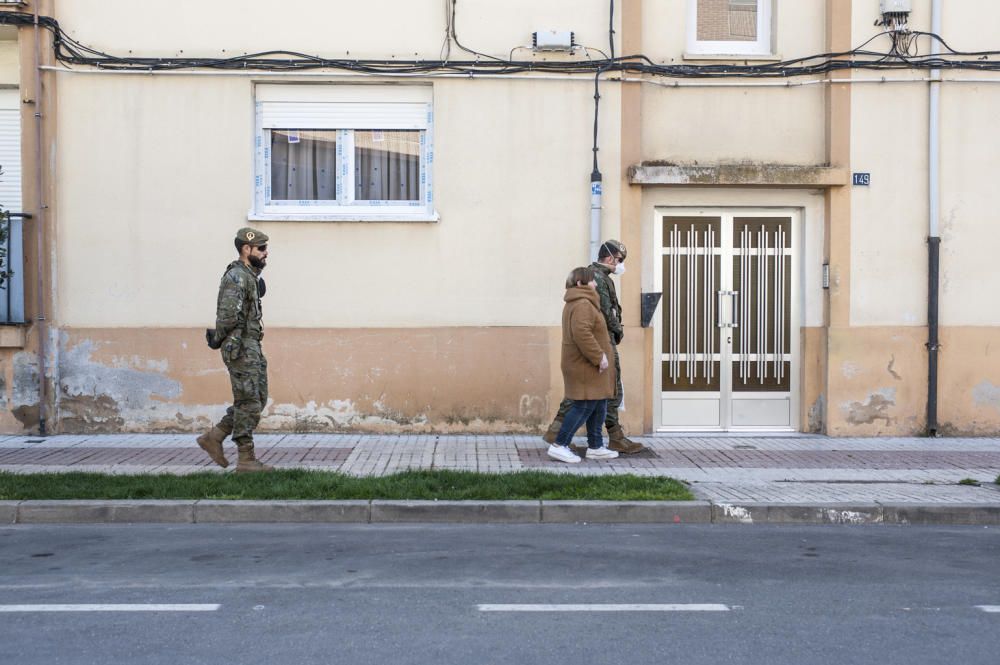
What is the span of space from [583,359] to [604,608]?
427 centimetres

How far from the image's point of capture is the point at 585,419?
9375mm

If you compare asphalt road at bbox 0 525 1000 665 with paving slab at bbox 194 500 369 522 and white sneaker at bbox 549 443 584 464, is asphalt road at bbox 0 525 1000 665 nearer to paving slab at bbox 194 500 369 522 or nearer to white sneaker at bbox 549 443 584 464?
paving slab at bbox 194 500 369 522

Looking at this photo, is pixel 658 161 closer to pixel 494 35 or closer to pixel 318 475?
pixel 494 35

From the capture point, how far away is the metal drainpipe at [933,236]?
37.1 ft

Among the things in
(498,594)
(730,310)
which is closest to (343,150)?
(730,310)

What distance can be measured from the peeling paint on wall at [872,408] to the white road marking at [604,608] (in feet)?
22.6

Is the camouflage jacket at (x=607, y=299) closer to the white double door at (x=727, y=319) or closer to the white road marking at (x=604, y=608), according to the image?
the white double door at (x=727, y=319)

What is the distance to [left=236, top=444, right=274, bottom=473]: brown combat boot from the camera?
854cm

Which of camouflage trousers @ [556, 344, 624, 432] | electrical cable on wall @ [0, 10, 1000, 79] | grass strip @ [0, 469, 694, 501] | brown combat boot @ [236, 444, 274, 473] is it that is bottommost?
grass strip @ [0, 469, 694, 501]

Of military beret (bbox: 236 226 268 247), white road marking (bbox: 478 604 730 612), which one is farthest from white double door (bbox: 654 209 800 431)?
white road marking (bbox: 478 604 730 612)

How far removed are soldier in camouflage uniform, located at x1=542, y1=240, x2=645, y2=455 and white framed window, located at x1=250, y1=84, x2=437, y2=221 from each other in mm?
2464

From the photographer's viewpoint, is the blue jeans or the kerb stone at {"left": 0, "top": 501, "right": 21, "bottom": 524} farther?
the blue jeans

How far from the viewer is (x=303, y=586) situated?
551cm

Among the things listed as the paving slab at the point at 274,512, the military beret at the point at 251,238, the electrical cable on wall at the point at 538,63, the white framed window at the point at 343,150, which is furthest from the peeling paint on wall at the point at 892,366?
the military beret at the point at 251,238
